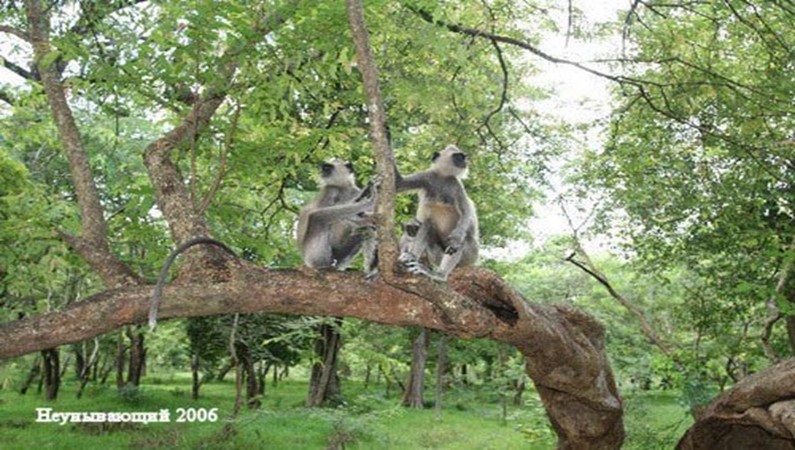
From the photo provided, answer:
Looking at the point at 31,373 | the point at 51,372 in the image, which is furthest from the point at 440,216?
the point at 31,373

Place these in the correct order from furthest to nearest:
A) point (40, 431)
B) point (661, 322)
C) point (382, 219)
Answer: point (661, 322)
point (40, 431)
point (382, 219)

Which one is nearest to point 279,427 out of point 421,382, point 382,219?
point 421,382

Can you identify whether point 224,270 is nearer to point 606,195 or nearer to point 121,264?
point 121,264

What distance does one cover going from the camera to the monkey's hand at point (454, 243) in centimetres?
605

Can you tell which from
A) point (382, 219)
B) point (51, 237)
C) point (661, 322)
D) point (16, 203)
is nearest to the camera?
point (382, 219)

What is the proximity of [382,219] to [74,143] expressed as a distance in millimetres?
2977

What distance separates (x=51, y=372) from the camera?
19.2 metres

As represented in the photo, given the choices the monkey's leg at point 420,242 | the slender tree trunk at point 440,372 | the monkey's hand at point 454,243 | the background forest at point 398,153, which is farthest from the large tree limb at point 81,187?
the slender tree trunk at point 440,372

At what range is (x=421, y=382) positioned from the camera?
21953 millimetres

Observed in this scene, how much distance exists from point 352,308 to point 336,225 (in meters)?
1.38

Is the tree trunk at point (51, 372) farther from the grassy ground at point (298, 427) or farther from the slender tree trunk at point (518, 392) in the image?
the slender tree trunk at point (518, 392)

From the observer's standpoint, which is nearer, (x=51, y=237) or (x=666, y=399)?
(x=51, y=237)

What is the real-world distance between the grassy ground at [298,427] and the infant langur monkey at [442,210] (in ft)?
12.4

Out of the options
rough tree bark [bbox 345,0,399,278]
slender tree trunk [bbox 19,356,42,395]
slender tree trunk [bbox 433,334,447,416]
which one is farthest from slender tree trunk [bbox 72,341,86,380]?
rough tree bark [bbox 345,0,399,278]
